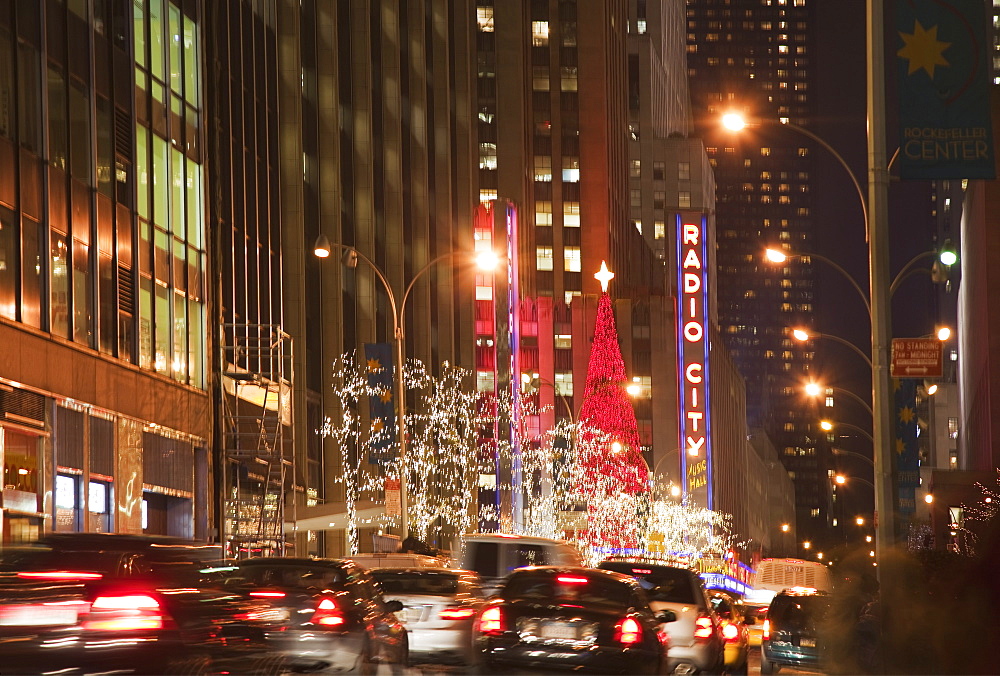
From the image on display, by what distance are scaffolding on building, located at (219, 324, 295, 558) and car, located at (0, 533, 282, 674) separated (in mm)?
25613

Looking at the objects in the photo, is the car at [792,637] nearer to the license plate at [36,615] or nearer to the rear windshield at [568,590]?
the rear windshield at [568,590]

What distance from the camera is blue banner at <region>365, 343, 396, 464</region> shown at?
1555 inches

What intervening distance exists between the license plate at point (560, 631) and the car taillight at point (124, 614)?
6014 mm

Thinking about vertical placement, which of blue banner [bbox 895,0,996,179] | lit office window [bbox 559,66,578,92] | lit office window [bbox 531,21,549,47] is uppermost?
lit office window [bbox 531,21,549,47]

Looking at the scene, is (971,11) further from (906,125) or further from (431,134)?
(431,134)

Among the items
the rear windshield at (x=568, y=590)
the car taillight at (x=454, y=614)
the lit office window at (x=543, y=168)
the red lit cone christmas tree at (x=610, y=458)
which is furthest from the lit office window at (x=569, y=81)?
the rear windshield at (x=568, y=590)

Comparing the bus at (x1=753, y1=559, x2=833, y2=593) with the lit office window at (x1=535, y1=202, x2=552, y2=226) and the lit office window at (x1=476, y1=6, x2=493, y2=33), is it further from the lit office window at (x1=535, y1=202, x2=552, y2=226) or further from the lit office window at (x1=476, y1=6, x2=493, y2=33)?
the lit office window at (x1=476, y1=6, x2=493, y2=33)

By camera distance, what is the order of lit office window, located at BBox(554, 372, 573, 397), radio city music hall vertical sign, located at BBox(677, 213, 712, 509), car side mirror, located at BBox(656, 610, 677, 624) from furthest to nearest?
1. lit office window, located at BBox(554, 372, 573, 397)
2. radio city music hall vertical sign, located at BBox(677, 213, 712, 509)
3. car side mirror, located at BBox(656, 610, 677, 624)

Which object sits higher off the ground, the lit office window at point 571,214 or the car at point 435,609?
the lit office window at point 571,214

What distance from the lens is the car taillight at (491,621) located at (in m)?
16.2

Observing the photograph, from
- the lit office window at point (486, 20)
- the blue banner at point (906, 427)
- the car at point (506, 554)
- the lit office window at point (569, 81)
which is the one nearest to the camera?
the car at point (506, 554)

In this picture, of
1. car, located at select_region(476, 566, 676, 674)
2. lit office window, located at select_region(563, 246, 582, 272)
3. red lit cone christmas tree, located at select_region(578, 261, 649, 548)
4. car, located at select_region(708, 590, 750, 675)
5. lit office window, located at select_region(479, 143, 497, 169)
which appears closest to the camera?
car, located at select_region(476, 566, 676, 674)

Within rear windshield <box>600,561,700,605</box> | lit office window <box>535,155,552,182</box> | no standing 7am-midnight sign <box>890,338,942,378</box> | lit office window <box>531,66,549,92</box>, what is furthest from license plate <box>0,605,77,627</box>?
lit office window <box>531,66,549,92</box>

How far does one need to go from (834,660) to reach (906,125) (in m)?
6.69
